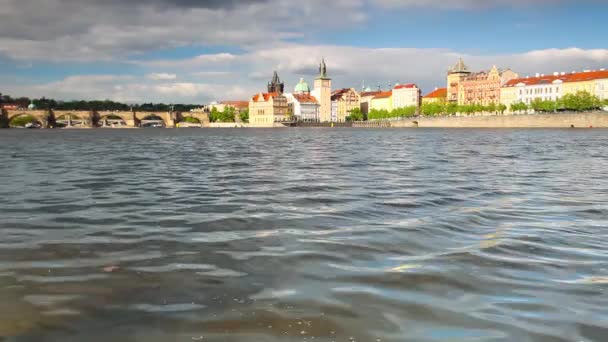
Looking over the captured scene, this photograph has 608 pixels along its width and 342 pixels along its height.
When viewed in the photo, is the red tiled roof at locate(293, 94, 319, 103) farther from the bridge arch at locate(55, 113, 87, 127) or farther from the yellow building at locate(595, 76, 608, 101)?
the yellow building at locate(595, 76, 608, 101)

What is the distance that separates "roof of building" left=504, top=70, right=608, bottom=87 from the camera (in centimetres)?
11238

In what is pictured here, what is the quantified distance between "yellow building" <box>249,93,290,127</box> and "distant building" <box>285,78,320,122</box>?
5.88 metres

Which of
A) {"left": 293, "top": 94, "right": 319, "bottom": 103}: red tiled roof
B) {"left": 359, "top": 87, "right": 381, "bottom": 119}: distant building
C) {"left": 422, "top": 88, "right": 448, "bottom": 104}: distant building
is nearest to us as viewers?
{"left": 422, "top": 88, "right": 448, "bottom": 104}: distant building

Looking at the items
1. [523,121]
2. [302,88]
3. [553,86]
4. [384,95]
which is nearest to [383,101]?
[384,95]

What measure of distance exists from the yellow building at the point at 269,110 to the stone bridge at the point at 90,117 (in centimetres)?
1953

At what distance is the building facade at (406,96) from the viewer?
16275 cm

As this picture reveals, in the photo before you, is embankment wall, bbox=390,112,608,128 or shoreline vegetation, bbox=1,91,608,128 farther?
shoreline vegetation, bbox=1,91,608,128

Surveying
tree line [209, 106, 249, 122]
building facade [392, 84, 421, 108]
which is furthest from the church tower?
tree line [209, 106, 249, 122]

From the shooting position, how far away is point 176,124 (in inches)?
6929

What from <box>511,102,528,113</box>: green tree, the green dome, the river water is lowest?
the river water

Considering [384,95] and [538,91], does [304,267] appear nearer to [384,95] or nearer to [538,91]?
[538,91]

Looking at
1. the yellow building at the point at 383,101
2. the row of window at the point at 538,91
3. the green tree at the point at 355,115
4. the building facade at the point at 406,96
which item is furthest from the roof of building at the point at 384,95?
the row of window at the point at 538,91

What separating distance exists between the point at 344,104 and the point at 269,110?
2839 centimetres

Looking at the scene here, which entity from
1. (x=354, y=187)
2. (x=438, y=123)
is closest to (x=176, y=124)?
(x=438, y=123)
